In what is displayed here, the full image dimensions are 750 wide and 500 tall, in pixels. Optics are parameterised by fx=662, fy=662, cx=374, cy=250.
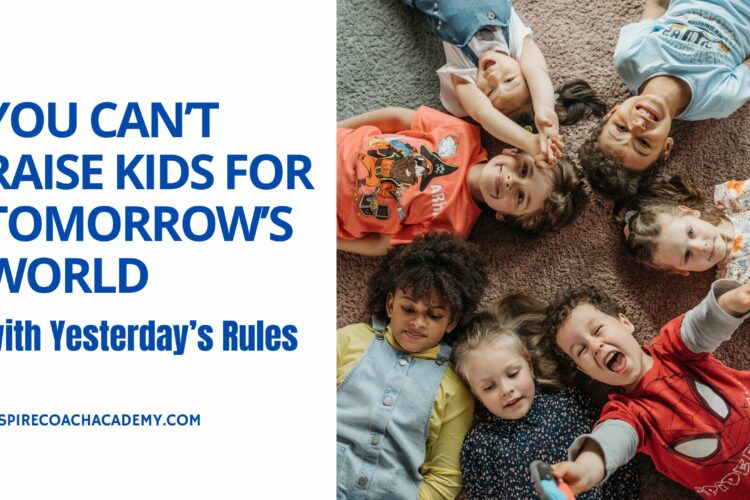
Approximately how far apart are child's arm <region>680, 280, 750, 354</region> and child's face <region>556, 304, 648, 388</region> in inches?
3.6

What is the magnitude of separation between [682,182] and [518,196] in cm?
34

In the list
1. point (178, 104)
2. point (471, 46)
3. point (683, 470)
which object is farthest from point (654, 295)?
point (178, 104)

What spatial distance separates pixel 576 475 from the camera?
1.07m

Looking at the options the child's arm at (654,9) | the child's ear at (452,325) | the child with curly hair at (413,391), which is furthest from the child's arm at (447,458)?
the child's arm at (654,9)

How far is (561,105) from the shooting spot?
133cm

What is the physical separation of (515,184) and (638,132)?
249 millimetres

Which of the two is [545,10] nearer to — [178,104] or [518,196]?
[518,196]

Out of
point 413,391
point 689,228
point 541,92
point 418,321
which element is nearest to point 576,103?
point 541,92

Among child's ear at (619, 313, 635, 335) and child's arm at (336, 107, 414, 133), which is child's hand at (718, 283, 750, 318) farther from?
child's arm at (336, 107, 414, 133)

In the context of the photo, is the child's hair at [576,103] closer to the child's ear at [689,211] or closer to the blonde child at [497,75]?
the blonde child at [497,75]

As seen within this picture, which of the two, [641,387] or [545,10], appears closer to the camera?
[641,387]

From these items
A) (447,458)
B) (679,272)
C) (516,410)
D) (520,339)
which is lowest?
(447,458)

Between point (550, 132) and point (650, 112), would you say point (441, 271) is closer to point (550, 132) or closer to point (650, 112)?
point (550, 132)

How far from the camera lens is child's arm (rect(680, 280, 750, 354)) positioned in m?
1.11
